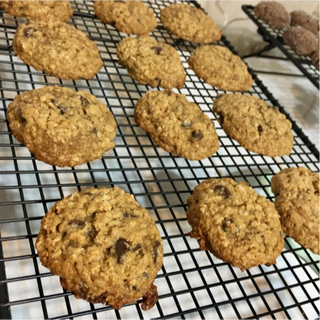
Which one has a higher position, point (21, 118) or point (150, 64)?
point (150, 64)

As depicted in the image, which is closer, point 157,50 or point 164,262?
point 164,262

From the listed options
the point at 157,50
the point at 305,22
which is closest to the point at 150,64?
the point at 157,50

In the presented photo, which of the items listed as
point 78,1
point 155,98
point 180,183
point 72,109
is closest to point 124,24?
point 78,1

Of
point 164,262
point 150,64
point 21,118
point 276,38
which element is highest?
point 276,38

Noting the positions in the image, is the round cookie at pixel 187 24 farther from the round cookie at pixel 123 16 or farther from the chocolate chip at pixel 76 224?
the chocolate chip at pixel 76 224

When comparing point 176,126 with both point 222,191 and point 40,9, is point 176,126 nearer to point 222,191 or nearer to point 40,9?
point 222,191

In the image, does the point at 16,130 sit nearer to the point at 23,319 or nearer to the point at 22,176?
the point at 22,176
